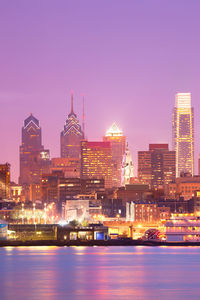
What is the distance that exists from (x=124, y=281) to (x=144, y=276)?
28.8ft

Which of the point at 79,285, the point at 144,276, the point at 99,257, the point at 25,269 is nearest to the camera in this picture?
the point at 79,285

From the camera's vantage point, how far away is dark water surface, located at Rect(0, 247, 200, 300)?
105m

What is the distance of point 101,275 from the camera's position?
420ft

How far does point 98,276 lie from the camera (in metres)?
126

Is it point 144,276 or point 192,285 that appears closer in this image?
point 192,285

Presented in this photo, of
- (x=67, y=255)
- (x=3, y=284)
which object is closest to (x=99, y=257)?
(x=67, y=255)

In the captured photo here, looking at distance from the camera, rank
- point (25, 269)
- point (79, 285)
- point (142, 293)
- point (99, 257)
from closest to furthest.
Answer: point (142, 293) → point (79, 285) → point (25, 269) → point (99, 257)

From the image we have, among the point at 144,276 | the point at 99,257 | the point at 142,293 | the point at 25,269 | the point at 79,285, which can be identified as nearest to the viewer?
the point at 142,293

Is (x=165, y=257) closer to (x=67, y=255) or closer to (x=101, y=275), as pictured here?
(x=67, y=255)

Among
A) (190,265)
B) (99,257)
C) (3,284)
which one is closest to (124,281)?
(3,284)

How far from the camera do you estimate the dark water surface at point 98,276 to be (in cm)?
10488

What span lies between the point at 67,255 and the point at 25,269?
2886 cm

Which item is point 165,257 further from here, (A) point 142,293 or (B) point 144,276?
(A) point 142,293

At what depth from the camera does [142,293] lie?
10550cm
